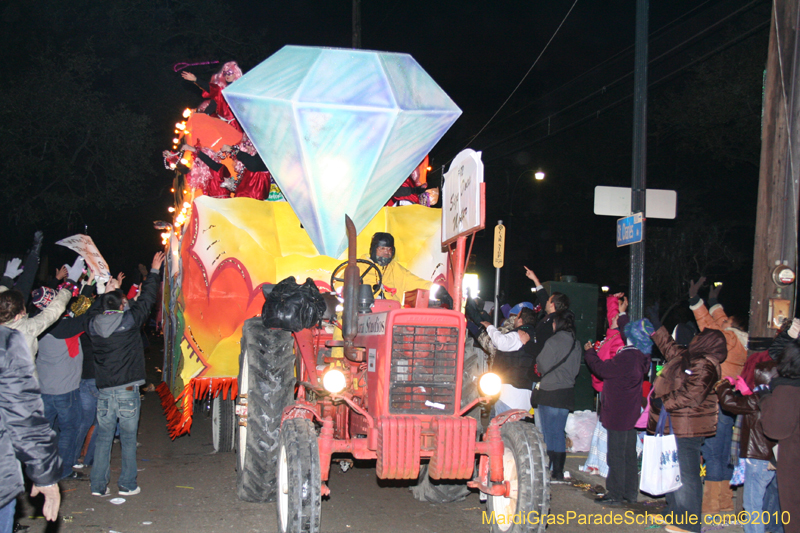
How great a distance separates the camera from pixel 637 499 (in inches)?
255

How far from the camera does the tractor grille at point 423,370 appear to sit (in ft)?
14.3

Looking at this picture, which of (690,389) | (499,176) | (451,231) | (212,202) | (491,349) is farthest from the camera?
(499,176)

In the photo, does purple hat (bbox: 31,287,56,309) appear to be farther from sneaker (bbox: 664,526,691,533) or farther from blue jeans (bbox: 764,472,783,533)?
blue jeans (bbox: 764,472,783,533)

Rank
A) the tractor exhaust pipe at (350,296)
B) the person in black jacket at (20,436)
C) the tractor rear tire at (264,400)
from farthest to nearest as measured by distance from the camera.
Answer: the tractor rear tire at (264,400) < the tractor exhaust pipe at (350,296) < the person in black jacket at (20,436)

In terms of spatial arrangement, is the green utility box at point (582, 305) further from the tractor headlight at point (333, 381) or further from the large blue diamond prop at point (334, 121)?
the tractor headlight at point (333, 381)

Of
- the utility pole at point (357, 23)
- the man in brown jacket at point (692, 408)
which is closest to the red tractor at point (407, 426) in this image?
the man in brown jacket at point (692, 408)

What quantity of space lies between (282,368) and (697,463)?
3485 millimetres

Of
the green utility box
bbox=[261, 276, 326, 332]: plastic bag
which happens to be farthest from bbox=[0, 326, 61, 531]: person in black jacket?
the green utility box

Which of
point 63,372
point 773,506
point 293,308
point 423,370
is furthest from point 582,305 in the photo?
point 63,372

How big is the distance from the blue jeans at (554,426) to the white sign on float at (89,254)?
4.81m

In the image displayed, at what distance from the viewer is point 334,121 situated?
6680mm

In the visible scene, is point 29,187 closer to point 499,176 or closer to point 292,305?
point 292,305

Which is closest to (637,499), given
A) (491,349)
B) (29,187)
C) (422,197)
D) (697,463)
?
(697,463)

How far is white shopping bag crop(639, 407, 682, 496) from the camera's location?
17.5 ft
